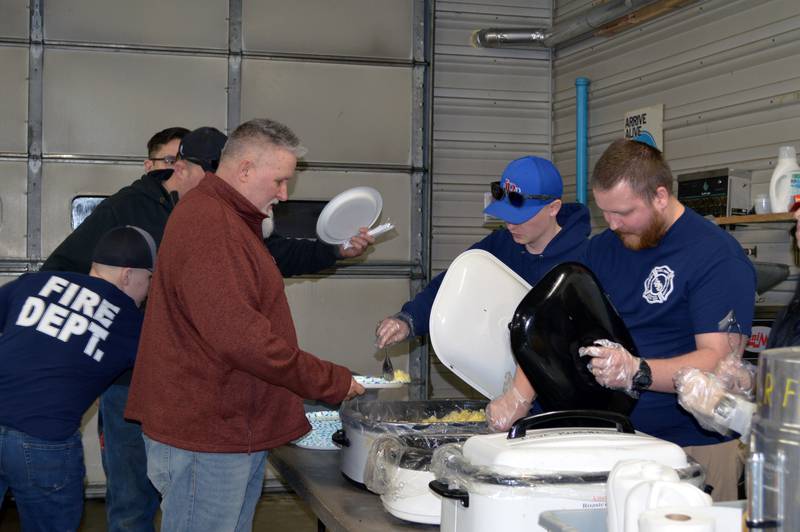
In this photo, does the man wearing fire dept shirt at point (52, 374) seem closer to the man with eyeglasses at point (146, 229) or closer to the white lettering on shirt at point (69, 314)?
the white lettering on shirt at point (69, 314)

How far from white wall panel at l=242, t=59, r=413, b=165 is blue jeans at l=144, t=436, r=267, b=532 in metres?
3.41

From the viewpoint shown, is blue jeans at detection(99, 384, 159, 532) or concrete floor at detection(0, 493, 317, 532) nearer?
blue jeans at detection(99, 384, 159, 532)

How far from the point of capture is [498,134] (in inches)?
234

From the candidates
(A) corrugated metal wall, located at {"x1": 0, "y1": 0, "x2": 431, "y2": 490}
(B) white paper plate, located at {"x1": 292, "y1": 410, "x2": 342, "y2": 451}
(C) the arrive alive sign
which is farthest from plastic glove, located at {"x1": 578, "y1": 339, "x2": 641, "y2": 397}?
(A) corrugated metal wall, located at {"x1": 0, "y1": 0, "x2": 431, "y2": 490}

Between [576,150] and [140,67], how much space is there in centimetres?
276

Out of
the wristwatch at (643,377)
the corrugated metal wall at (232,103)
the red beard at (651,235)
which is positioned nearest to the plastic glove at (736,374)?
the wristwatch at (643,377)

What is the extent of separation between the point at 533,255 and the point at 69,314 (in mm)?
1502

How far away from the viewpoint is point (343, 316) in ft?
18.3

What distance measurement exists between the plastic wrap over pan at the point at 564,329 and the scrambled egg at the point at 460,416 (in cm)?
54

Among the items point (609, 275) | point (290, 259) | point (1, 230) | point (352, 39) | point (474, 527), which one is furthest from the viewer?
point (352, 39)

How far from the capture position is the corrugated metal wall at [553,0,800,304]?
3.98 m

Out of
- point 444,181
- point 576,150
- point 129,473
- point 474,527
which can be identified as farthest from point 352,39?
point 474,527

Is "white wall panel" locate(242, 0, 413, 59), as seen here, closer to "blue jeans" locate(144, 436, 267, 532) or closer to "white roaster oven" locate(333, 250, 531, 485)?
"white roaster oven" locate(333, 250, 531, 485)

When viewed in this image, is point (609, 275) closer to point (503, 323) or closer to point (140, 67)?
point (503, 323)
